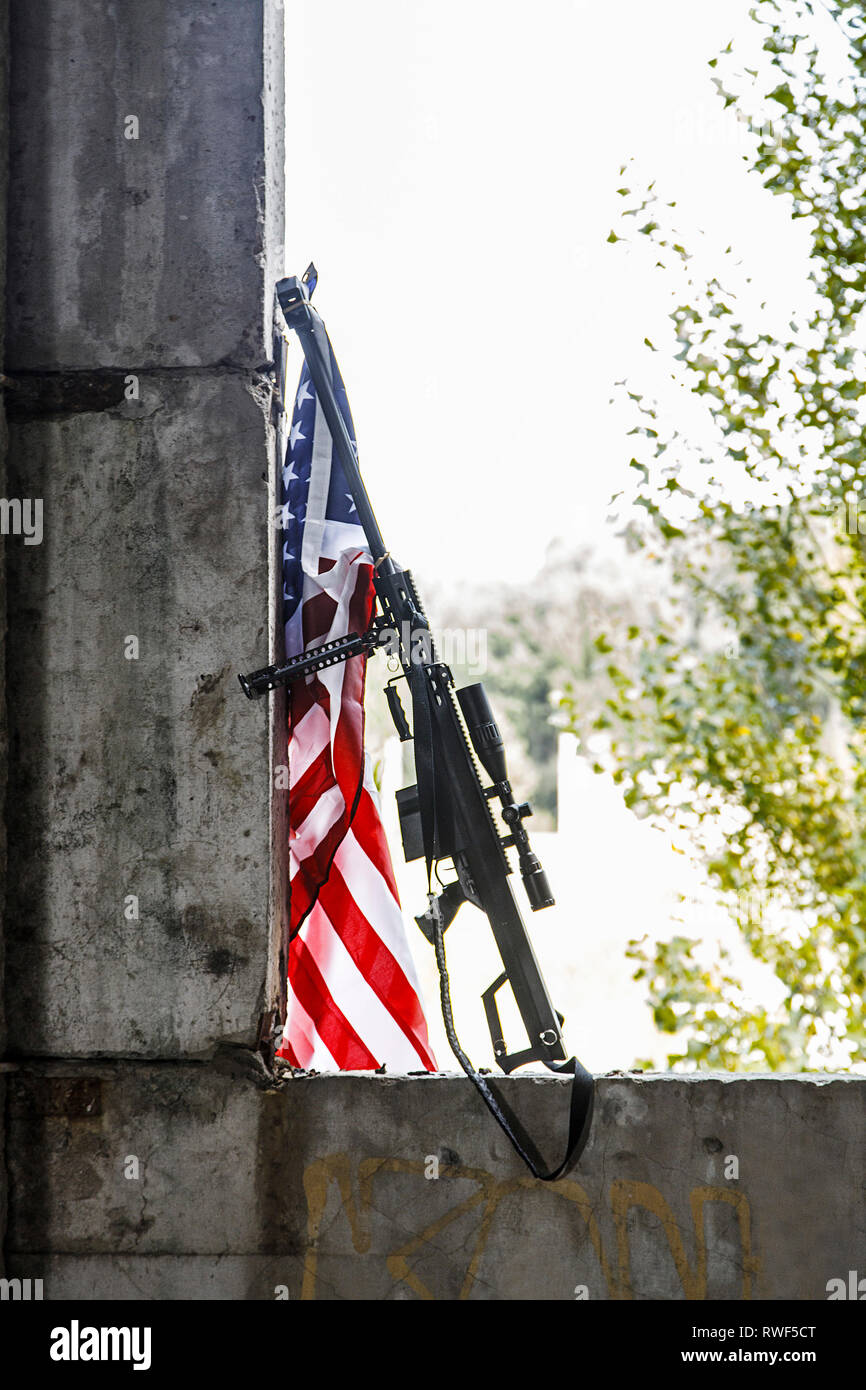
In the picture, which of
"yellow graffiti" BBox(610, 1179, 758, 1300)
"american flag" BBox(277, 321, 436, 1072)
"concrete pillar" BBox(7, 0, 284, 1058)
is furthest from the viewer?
"american flag" BBox(277, 321, 436, 1072)

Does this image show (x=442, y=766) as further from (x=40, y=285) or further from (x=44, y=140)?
(x=44, y=140)

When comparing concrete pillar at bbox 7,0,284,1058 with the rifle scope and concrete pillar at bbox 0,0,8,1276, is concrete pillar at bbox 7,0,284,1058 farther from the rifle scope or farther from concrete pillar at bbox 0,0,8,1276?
the rifle scope

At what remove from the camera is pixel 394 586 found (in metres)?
2.63

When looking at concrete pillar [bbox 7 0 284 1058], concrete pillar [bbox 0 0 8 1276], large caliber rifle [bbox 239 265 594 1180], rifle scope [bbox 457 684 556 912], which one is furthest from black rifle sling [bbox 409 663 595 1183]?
concrete pillar [bbox 0 0 8 1276]

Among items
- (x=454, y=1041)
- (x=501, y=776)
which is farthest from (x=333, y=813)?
(x=454, y=1041)

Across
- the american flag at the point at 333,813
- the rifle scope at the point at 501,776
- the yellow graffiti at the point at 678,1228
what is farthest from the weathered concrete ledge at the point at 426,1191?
the rifle scope at the point at 501,776

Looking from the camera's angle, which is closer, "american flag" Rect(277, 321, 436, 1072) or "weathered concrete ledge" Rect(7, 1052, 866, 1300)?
"weathered concrete ledge" Rect(7, 1052, 866, 1300)

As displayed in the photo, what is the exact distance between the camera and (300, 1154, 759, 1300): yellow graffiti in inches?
96.7

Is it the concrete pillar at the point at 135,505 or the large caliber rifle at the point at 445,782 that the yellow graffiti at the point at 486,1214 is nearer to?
the large caliber rifle at the point at 445,782

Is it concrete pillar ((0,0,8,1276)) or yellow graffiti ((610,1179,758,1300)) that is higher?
concrete pillar ((0,0,8,1276))

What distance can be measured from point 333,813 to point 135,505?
0.96 m

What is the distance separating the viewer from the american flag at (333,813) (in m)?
2.76
